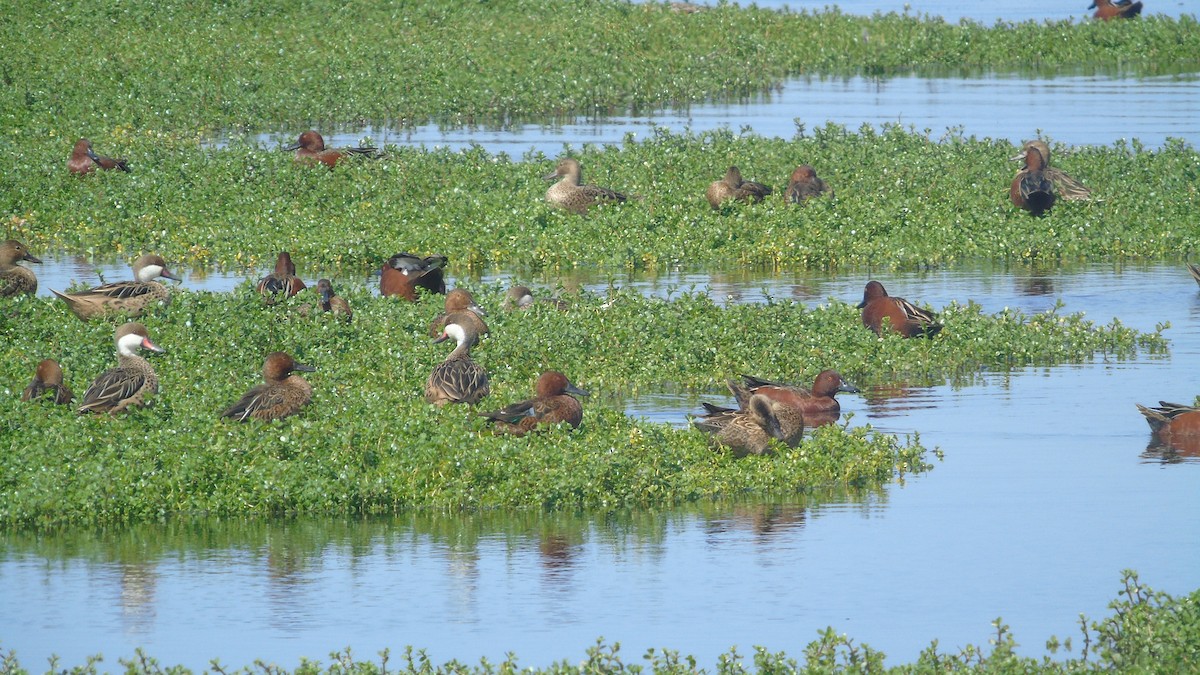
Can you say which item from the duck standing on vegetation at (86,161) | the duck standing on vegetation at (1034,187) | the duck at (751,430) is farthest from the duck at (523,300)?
the duck standing on vegetation at (86,161)

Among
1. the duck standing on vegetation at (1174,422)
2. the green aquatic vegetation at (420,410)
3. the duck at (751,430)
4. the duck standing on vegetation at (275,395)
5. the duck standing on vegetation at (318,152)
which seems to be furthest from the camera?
the duck standing on vegetation at (318,152)

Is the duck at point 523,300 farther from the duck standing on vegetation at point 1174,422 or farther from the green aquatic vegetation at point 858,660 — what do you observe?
the green aquatic vegetation at point 858,660

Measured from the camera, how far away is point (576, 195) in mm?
23250

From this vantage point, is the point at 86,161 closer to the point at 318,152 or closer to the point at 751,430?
the point at 318,152

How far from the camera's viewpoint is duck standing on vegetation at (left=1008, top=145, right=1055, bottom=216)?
23.2 m

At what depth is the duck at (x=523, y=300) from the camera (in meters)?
17.9

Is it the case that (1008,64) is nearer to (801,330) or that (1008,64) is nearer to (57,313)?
(801,330)

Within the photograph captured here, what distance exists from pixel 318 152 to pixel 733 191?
580cm

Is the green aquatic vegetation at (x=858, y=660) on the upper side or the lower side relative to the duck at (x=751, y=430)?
lower

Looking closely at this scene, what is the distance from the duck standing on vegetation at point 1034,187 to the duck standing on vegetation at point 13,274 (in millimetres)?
11662

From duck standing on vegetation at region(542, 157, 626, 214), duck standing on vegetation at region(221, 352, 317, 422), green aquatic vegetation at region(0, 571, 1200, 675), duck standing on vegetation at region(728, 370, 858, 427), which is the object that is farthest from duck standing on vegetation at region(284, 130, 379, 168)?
green aquatic vegetation at region(0, 571, 1200, 675)

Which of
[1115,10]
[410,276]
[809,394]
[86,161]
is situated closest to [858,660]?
[809,394]

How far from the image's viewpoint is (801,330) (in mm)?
17078

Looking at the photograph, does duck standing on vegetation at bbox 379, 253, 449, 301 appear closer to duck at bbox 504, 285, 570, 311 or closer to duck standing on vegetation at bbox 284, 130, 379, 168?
duck at bbox 504, 285, 570, 311
